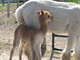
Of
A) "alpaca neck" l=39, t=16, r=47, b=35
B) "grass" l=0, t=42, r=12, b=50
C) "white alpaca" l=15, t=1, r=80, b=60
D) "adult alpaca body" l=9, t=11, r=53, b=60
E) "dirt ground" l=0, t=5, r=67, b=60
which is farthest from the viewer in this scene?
"grass" l=0, t=42, r=12, b=50

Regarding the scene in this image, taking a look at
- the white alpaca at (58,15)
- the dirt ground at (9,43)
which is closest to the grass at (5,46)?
the dirt ground at (9,43)

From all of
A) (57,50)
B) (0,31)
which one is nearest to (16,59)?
(57,50)

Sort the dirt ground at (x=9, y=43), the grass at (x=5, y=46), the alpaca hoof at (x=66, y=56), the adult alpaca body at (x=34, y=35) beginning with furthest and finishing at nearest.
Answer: the grass at (x=5, y=46) → the dirt ground at (x=9, y=43) → the alpaca hoof at (x=66, y=56) → the adult alpaca body at (x=34, y=35)

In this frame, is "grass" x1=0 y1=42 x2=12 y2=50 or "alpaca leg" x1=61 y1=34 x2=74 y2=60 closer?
"alpaca leg" x1=61 y1=34 x2=74 y2=60

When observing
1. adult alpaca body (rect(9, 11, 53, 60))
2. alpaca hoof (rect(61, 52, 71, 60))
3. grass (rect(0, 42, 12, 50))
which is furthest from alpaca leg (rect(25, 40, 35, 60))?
grass (rect(0, 42, 12, 50))

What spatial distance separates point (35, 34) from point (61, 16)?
27.2 inches

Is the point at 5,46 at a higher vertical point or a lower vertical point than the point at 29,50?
lower

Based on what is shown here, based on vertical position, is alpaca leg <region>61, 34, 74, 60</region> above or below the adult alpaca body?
below

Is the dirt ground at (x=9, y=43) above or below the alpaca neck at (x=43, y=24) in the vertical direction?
below

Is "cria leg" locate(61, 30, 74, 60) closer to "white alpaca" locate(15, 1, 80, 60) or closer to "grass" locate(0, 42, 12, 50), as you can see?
"white alpaca" locate(15, 1, 80, 60)

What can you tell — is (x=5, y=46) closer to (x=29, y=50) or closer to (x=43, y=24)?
(x=29, y=50)

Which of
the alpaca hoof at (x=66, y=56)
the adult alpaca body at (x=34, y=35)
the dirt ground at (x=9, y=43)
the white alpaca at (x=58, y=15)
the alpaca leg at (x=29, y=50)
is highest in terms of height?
the white alpaca at (x=58, y=15)

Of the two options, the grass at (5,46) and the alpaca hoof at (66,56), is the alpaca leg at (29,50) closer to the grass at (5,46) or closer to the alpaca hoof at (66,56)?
the alpaca hoof at (66,56)

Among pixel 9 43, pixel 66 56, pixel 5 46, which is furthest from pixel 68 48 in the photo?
pixel 9 43
